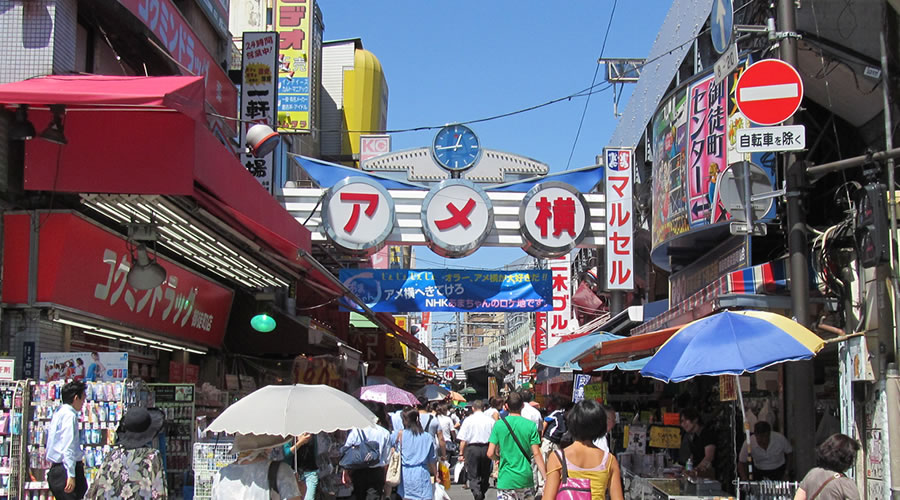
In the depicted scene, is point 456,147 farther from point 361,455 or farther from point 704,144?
point 361,455

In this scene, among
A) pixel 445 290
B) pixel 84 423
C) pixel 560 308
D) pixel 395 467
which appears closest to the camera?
pixel 84 423

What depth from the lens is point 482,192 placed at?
18.2 meters

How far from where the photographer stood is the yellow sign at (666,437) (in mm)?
12859

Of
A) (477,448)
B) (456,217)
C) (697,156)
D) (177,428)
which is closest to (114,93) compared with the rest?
(177,428)

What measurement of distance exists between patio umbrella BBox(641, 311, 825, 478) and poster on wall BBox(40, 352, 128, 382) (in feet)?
17.9

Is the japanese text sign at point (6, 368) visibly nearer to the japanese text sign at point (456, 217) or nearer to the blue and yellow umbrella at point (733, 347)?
the blue and yellow umbrella at point (733, 347)

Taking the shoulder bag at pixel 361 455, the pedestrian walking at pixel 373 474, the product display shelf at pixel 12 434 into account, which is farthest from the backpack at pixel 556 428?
the product display shelf at pixel 12 434

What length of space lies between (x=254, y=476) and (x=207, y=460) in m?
3.31

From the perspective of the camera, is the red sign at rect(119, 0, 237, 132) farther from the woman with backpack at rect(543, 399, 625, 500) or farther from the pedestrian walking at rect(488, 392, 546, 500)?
the woman with backpack at rect(543, 399, 625, 500)

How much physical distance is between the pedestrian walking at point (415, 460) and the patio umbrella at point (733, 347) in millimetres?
3716

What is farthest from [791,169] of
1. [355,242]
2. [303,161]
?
[303,161]

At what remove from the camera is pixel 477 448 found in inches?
597

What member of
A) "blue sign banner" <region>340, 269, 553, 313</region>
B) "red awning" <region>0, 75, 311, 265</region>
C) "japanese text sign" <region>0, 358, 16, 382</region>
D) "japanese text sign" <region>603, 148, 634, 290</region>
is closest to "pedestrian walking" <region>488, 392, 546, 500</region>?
"red awning" <region>0, 75, 311, 265</region>

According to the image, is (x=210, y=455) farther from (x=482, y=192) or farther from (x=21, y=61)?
(x=482, y=192)
